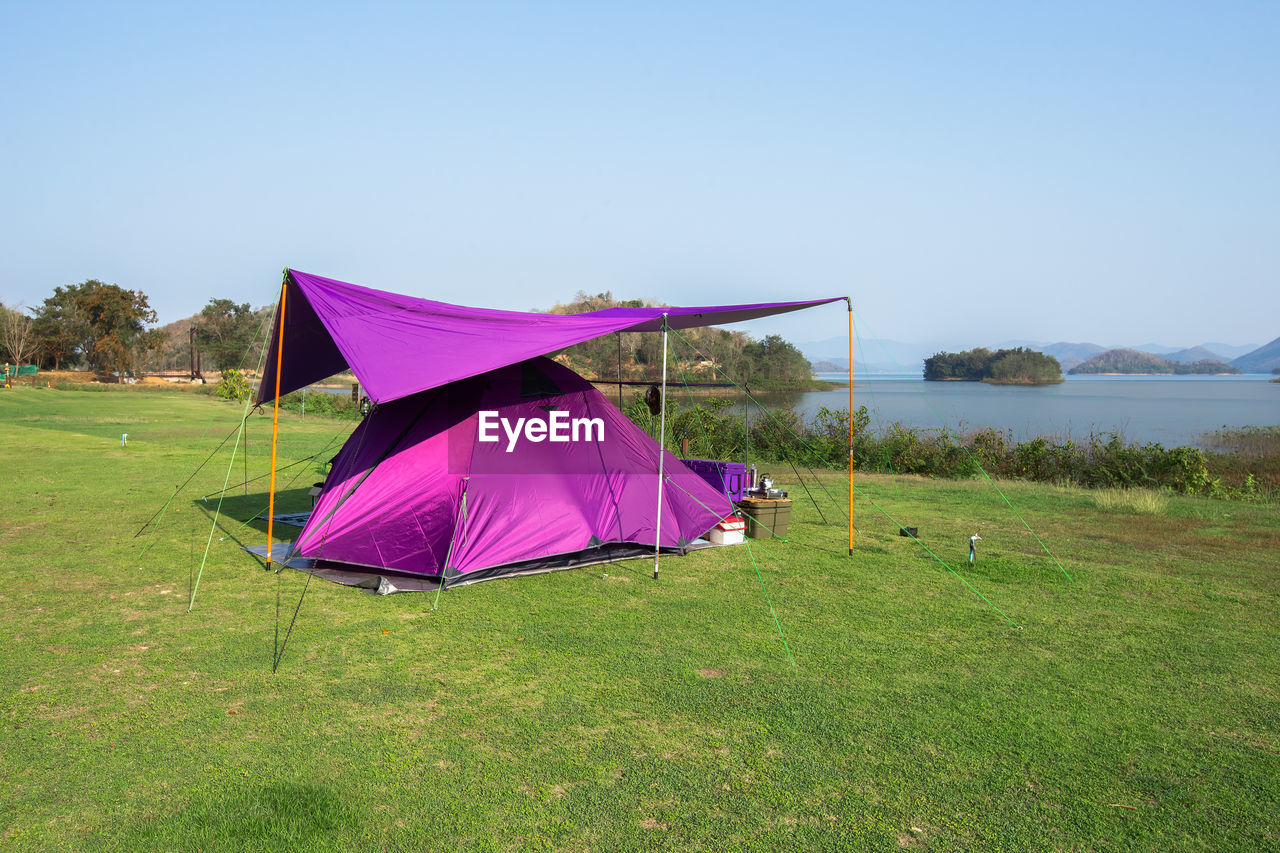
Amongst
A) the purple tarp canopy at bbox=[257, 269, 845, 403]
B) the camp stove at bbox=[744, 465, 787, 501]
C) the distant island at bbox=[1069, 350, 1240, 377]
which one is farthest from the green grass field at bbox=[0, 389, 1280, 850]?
the distant island at bbox=[1069, 350, 1240, 377]

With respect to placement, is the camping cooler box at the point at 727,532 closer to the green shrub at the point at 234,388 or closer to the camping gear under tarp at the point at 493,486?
the camping gear under tarp at the point at 493,486

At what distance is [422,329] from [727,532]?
384 cm

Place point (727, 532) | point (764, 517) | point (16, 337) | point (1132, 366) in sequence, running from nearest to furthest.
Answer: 1. point (727, 532)
2. point (764, 517)
3. point (16, 337)
4. point (1132, 366)

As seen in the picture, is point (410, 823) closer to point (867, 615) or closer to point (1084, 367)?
point (867, 615)

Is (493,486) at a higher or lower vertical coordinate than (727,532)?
higher

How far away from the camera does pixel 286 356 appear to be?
8.23 meters

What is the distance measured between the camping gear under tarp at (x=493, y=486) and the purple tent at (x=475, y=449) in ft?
0.04

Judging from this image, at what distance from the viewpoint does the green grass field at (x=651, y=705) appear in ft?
11.1

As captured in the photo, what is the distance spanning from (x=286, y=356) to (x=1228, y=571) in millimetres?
9356

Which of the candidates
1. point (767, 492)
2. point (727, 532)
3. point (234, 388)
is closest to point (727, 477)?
point (767, 492)

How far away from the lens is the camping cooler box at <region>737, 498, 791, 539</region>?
30.7 feet

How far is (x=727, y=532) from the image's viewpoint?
8.85 m

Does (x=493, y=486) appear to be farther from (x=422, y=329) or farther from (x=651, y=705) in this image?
(x=651, y=705)

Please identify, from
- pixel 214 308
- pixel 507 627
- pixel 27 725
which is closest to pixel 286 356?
pixel 507 627
